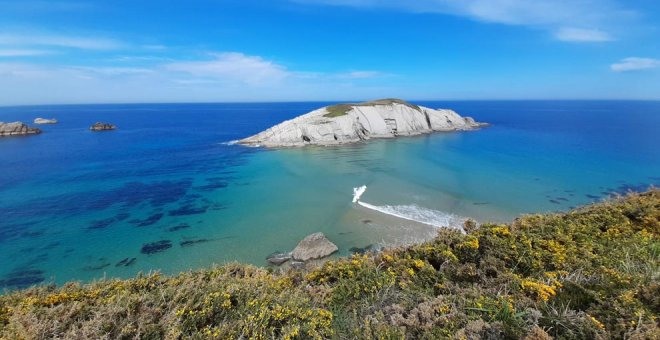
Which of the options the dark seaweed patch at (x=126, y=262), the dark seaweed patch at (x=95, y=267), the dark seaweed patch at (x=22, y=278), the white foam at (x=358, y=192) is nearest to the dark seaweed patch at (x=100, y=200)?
the dark seaweed patch at (x=22, y=278)

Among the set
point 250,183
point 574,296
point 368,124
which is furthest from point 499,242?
point 368,124

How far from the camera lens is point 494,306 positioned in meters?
5.70

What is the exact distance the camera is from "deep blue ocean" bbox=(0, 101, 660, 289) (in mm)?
19781

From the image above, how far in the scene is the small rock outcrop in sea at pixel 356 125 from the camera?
6334 centimetres

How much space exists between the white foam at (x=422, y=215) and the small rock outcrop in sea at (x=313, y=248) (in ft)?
25.4

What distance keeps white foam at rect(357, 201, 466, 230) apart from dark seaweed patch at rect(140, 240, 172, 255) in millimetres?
16547

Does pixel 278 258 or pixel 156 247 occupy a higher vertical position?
pixel 156 247

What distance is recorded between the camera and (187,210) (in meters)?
27.0

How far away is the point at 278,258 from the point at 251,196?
13099mm

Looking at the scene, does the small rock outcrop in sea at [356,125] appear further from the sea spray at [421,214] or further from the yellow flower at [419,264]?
the yellow flower at [419,264]

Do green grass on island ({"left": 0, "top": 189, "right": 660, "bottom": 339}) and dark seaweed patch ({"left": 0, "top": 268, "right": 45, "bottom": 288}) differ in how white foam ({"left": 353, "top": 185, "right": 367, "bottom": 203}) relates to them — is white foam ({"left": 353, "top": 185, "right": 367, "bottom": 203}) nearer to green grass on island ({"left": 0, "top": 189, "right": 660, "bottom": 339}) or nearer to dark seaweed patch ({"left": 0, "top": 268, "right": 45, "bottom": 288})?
green grass on island ({"left": 0, "top": 189, "right": 660, "bottom": 339})

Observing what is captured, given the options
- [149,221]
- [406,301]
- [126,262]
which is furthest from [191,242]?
[406,301]

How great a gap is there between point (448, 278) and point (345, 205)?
64.1ft

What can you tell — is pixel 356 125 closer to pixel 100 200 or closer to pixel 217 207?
pixel 217 207
